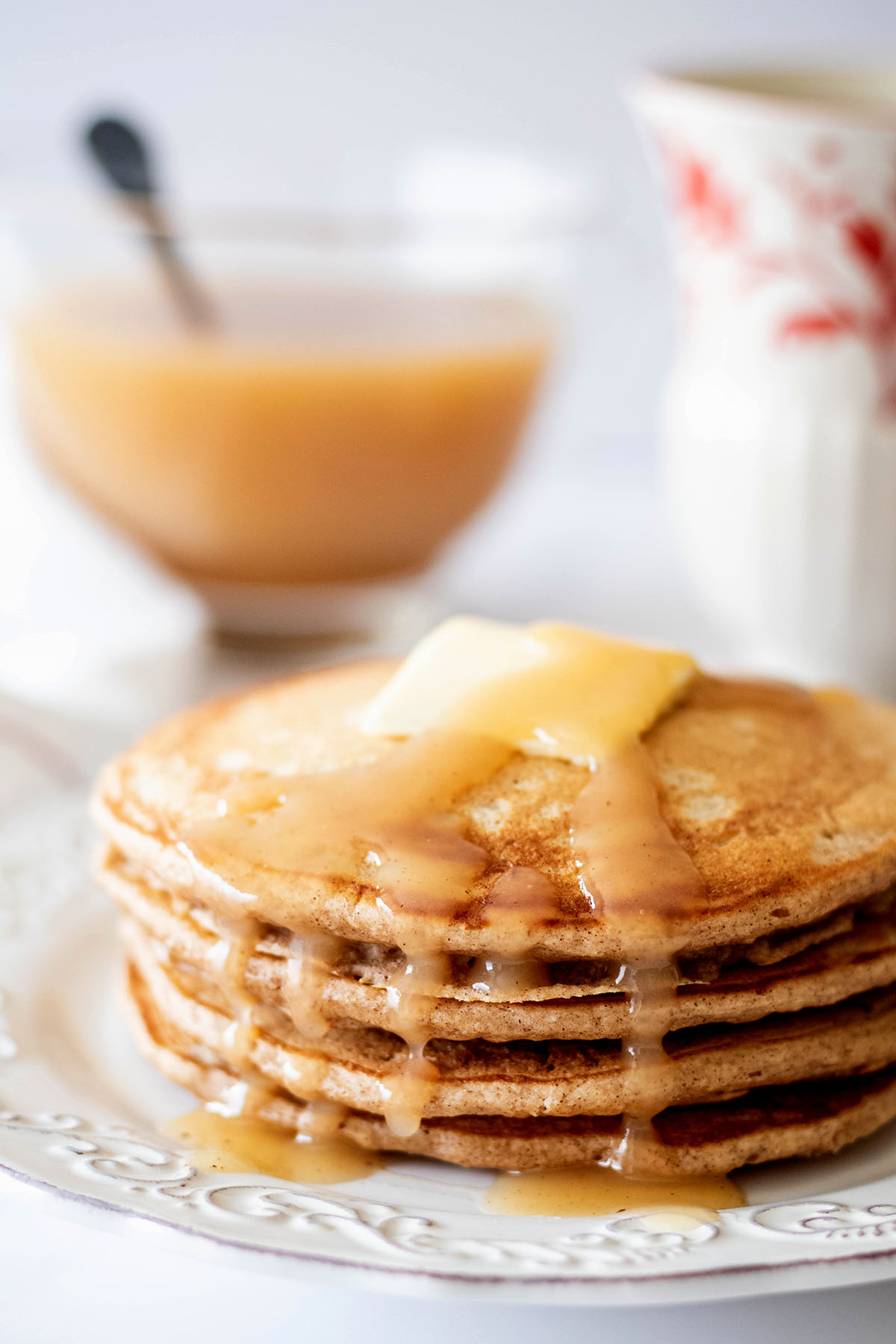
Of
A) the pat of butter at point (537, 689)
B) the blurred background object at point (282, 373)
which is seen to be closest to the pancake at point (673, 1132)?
the pat of butter at point (537, 689)

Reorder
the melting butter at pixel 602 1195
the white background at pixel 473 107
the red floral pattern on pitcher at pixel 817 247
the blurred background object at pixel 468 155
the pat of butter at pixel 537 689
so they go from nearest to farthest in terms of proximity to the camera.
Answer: the melting butter at pixel 602 1195, the pat of butter at pixel 537 689, the red floral pattern on pitcher at pixel 817 247, the blurred background object at pixel 468 155, the white background at pixel 473 107

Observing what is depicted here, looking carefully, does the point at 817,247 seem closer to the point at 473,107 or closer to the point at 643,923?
the point at 643,923

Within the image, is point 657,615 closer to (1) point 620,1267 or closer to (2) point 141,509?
(2) point 141,509

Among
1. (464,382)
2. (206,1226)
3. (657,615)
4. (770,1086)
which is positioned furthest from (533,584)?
(206,1226)

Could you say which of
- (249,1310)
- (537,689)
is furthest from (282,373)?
(249,1310)

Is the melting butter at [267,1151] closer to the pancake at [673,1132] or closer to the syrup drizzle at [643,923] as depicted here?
the pancake at [673,1132]

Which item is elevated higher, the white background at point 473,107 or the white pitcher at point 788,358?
the white background at point 473,107
